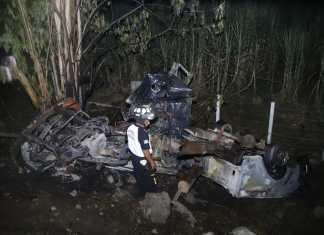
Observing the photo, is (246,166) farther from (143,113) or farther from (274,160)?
(143,113)

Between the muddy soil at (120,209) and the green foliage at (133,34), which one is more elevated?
the green foliage at (133,34)

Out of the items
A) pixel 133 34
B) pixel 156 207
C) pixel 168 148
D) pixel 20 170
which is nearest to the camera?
pixel 156 207

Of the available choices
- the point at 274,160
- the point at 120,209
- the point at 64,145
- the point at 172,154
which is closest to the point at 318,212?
the point at 274,160

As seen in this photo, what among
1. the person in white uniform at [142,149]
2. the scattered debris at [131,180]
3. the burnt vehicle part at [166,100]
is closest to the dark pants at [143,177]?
the person in white uniform at [142,149]

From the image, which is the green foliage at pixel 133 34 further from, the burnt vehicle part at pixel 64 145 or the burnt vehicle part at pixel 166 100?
the burnt vehicle part at pixel 64 145

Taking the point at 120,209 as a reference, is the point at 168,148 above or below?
above

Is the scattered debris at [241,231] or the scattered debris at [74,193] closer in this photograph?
the scattered debris at [241,231]

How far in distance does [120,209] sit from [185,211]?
1.01 meters

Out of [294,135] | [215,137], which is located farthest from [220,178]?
[294,135]

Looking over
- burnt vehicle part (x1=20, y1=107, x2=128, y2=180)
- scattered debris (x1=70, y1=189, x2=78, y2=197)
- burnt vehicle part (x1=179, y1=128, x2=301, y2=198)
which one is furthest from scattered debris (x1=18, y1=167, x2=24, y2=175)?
burnt vehicle part (x1=179, y1=128, x2=301, y2=198)

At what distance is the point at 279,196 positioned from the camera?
5973mm

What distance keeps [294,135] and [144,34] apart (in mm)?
3928

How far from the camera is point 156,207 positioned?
5238 millimetres

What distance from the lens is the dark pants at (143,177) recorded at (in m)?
5.61
